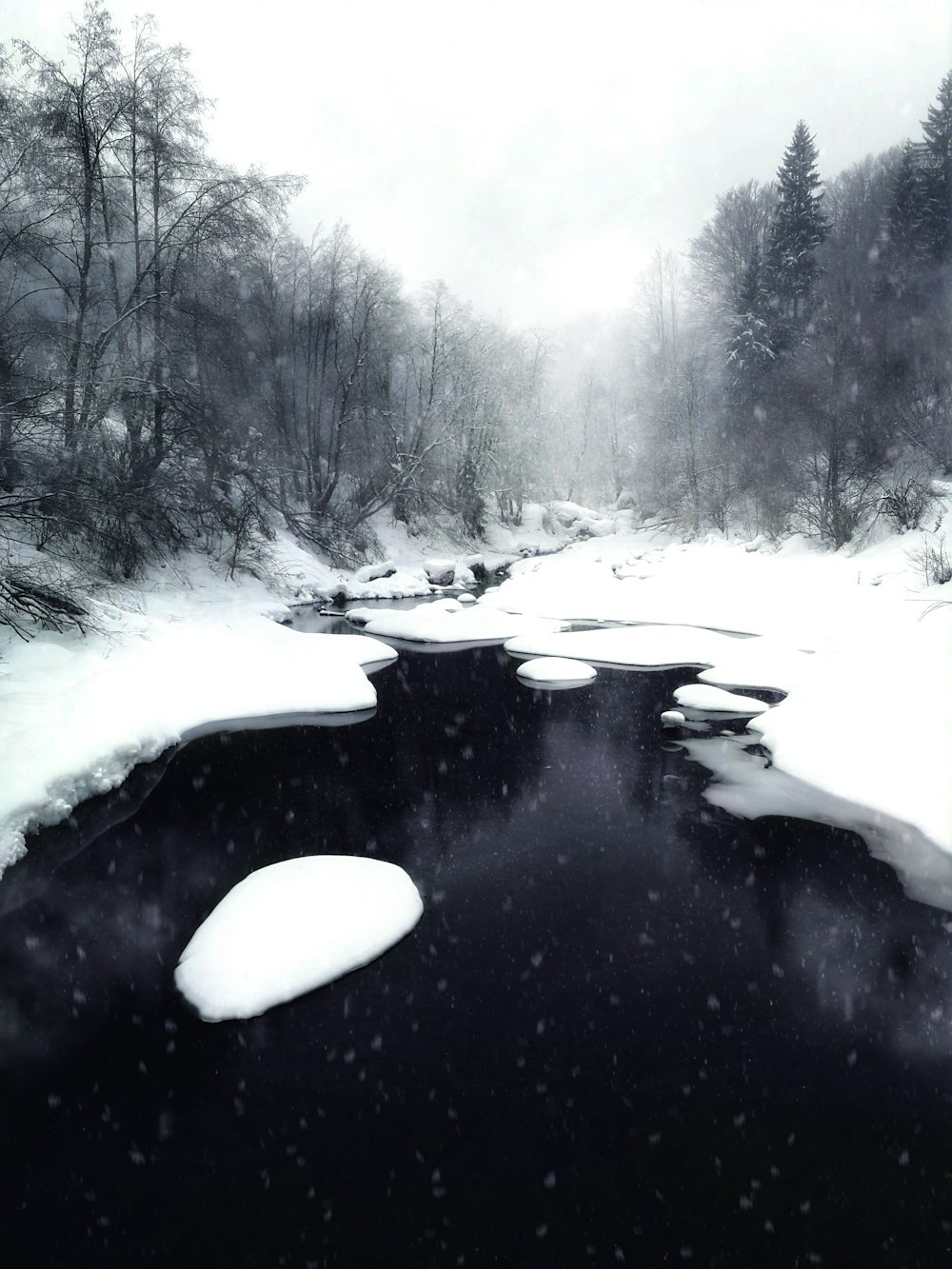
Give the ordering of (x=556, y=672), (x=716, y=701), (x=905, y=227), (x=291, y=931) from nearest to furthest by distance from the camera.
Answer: (x=291, y=931)
(x=716, y=701)
(x=556, y=672)
(x=905, y=227)

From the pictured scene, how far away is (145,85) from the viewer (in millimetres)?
13305

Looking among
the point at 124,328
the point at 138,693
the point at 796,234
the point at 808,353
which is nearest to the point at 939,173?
the point at 796,234

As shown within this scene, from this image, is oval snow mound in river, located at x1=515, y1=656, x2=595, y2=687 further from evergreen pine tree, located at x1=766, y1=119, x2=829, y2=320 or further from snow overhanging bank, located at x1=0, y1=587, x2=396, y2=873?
evergreen pine tree, located at x1=766, y1=119, x2=829, y2=320

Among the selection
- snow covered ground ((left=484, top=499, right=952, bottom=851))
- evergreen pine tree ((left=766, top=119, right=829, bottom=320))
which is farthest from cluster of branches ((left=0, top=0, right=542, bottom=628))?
evergreen pine tree ((left=766, top=119, right=829, bottom=320))

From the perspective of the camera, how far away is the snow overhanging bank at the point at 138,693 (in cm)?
528

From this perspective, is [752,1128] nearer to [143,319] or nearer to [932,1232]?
[932,1232]

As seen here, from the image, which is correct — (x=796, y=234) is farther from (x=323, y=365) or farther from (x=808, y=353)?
(x=323, y=365)

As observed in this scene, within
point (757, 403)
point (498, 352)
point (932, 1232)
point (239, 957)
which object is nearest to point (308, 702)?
point (239, 957)

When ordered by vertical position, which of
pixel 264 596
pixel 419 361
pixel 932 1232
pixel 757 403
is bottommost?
pixel 932 1232

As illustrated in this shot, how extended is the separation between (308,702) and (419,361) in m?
24.1

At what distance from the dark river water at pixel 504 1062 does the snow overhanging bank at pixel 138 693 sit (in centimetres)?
47

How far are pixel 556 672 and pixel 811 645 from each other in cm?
415

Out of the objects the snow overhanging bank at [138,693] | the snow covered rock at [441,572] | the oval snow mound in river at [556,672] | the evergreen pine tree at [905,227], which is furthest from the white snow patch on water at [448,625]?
the evergreen pine tree at [905,227]

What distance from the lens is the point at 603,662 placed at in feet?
36.4
